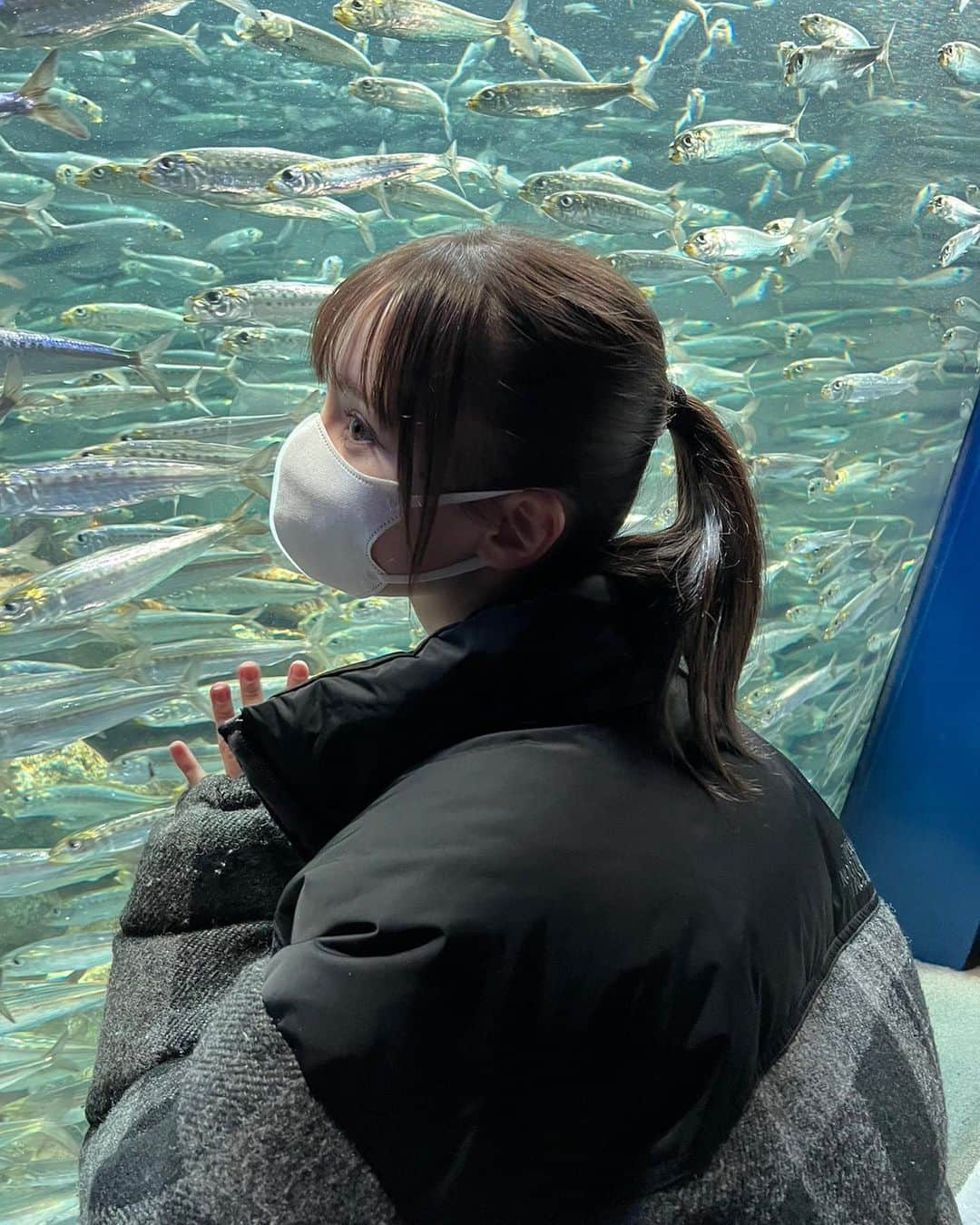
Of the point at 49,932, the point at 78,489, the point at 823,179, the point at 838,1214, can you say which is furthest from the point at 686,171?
the point at 838,1214

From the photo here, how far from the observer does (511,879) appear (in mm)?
667

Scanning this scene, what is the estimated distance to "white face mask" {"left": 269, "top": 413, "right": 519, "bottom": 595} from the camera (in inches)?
40.1

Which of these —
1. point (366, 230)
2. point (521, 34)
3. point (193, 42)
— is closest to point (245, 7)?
point (193, 42)

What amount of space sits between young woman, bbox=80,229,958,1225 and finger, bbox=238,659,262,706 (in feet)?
0.53

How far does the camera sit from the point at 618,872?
708 millimetres

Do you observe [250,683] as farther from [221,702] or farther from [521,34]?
[521,34]

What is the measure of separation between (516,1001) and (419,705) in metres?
0.26

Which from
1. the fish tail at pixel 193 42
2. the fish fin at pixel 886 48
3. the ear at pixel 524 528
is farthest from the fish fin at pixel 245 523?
the fish fin at pixel 886 48

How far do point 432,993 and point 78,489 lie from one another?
5.49ft

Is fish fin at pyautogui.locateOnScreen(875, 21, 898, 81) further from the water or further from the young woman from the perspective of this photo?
the young woman

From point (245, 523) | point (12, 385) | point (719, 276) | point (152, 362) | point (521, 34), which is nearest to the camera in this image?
point (12, 385)

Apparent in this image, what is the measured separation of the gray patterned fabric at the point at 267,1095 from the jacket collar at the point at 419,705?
15 cm

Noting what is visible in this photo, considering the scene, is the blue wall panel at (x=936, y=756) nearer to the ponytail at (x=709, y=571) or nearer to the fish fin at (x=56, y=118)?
the ponytail at (x=709, y=571)

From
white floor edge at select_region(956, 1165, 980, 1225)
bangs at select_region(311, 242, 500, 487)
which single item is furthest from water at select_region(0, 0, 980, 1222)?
white floor edge at select_region(956, 1165, 980, 1225)
